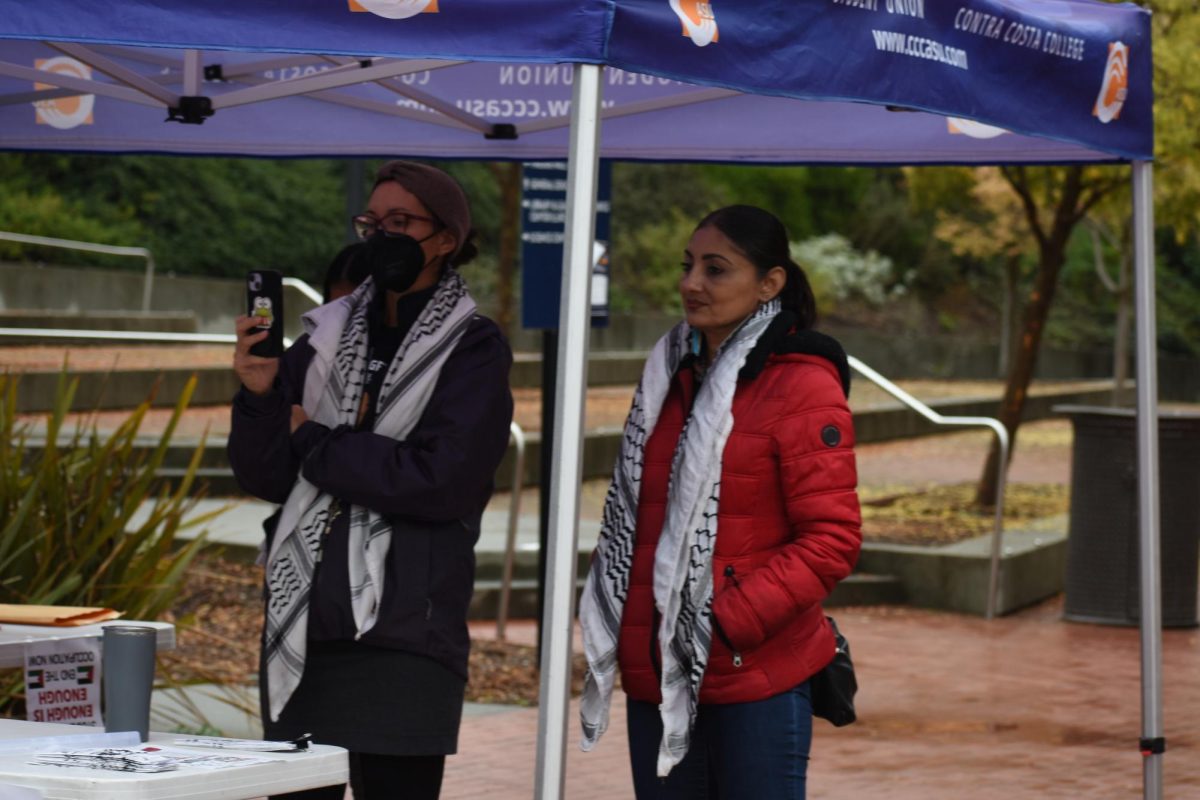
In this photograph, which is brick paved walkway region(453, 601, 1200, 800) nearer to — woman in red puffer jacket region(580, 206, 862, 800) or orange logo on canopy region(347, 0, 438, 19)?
woman in red puffer jacket region(580, 206, 862, 800)

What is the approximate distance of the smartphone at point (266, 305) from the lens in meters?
4.04

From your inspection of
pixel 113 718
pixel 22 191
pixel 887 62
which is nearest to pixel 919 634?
pixel 887 62

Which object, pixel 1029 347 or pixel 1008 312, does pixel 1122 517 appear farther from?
pixel 1008 312

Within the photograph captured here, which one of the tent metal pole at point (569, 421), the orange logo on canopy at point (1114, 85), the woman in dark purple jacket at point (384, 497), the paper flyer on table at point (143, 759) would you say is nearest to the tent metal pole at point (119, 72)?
the woman in dark purple jacket at point (384, 497)

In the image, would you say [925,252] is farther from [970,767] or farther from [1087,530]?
[970,767]

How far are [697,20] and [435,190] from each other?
776mm

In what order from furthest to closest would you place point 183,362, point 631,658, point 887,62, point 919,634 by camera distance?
point 183,362
point 919,634
point 887,62
point 631,658

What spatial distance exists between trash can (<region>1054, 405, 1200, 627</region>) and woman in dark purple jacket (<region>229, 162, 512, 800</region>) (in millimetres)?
8138

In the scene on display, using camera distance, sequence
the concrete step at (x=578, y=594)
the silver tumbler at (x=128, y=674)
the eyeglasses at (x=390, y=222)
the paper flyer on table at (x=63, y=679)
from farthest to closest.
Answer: the concrete step at (x=578, y=594) < the paper flyer on table at (x=63, y=679) < the eyeglasses at (x=390, y=222) < the silver tumbler at (x=128, y=674)

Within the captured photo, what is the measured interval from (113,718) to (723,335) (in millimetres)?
1492

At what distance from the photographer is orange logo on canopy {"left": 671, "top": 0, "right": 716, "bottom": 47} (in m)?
3.72

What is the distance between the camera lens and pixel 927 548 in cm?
1275

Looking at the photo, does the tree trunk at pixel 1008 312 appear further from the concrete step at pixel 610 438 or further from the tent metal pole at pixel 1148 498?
the tent metal pole at pixel 1148 498

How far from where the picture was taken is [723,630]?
383 centimetres
